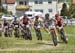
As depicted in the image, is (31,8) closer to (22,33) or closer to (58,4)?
(58,4)

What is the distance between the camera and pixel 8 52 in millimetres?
15852

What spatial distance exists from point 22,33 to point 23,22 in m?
1.86

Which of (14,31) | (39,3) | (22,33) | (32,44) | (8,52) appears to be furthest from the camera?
(39,3)

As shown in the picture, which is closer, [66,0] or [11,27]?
[11,27]

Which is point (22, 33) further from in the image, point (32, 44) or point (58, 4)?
point (58, 4)

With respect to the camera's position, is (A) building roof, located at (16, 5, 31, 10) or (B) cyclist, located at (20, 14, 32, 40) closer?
(B) cyclist, located at (20, 14, 32, 40)

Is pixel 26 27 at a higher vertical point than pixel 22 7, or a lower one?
higher

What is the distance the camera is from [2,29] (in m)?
28.2

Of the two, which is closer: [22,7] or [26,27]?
[26,27]

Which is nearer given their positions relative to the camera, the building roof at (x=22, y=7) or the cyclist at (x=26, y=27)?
the cyclist at (x=26, y=27)

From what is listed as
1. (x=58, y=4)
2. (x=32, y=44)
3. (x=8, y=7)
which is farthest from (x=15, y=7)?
(x=32, y=44)

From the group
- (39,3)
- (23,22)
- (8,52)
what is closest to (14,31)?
(23,22)

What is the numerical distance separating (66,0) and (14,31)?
62279 millimetres

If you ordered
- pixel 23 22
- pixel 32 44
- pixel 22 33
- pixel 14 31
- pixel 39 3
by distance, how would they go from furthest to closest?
pixel 39 3 < pixel 14 31 < pixel 22 33 < pixel 23 22 < pixel 32 44
